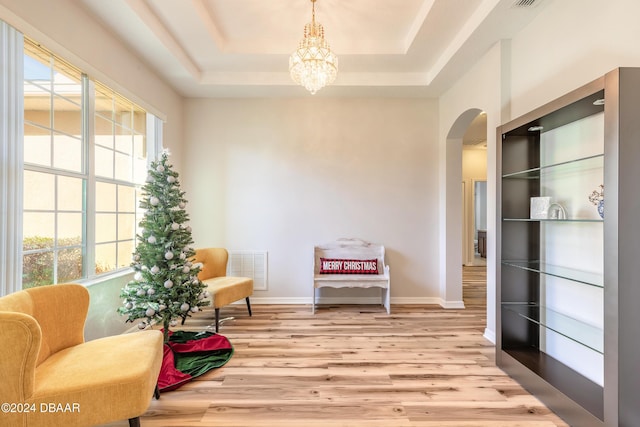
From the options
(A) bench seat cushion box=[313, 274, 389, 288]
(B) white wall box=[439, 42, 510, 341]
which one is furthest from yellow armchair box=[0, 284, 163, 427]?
(B) white wall box=[439, 42, 510, 341]

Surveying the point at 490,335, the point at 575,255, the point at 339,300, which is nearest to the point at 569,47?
the point at 575,255

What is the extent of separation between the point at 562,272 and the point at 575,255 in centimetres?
16

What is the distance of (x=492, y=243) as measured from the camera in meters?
3.17

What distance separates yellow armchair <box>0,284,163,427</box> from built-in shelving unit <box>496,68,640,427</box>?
2579mm

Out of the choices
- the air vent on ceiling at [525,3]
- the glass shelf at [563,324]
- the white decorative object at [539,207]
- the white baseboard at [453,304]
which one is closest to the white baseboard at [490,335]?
the glass shelf at [563,324]

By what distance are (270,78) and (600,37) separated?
333cm

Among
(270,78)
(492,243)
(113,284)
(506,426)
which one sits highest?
(270,78)

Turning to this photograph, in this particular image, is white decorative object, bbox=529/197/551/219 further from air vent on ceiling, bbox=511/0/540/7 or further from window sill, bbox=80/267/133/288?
window sill, bbox=80/267/133/288

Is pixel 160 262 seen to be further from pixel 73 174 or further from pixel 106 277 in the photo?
pixel 73 174

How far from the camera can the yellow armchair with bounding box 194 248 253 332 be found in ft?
11.3

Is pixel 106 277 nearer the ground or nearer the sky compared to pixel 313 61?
nearer the ground

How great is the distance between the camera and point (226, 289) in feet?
11.6

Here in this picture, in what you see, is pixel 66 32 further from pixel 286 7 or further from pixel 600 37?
pixel 600 37

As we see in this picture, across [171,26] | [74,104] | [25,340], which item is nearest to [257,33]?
[171,26]
